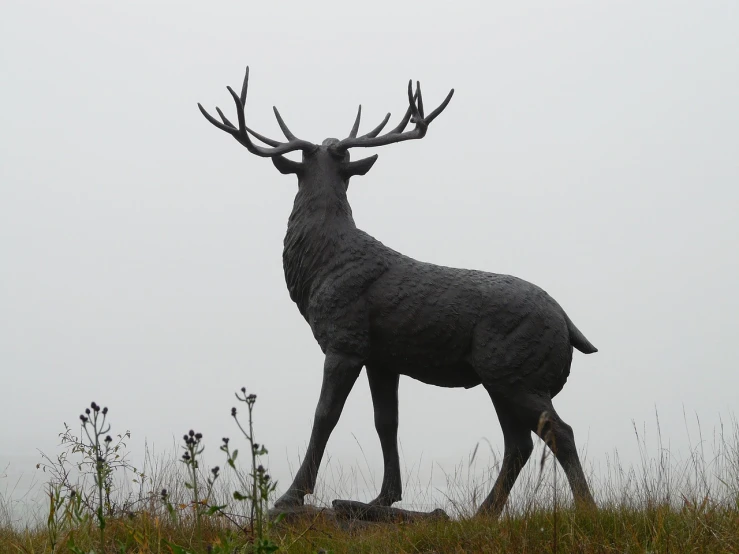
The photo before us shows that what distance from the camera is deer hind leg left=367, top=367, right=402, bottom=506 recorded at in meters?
5.41

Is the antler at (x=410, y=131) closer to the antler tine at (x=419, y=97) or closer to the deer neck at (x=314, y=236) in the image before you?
the antler tine at (x=419, y=97)

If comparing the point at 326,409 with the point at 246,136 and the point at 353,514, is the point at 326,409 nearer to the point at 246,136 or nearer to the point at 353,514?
the point at 353,514

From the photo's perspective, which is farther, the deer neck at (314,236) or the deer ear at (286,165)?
the deer ear at (286,165)

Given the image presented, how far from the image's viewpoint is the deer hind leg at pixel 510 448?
16.6ft

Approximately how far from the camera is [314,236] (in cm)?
532

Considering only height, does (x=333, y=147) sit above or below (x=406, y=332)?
above

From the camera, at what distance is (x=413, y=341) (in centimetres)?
504

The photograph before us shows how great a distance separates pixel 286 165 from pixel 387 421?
6.87 feet

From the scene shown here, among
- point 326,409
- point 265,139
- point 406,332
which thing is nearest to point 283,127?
point 265,139

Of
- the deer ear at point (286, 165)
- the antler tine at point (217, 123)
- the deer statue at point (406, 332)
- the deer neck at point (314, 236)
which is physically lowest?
the deer statue at point (406, 332)

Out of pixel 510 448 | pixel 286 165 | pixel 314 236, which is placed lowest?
pixel 510 448

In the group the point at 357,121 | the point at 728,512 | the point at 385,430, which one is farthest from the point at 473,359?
the point at 357,121

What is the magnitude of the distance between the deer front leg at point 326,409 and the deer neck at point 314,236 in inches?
23.8

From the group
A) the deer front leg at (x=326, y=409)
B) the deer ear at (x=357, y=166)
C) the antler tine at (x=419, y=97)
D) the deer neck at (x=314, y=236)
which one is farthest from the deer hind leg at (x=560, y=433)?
the antler tine at (x=419, y=97)
